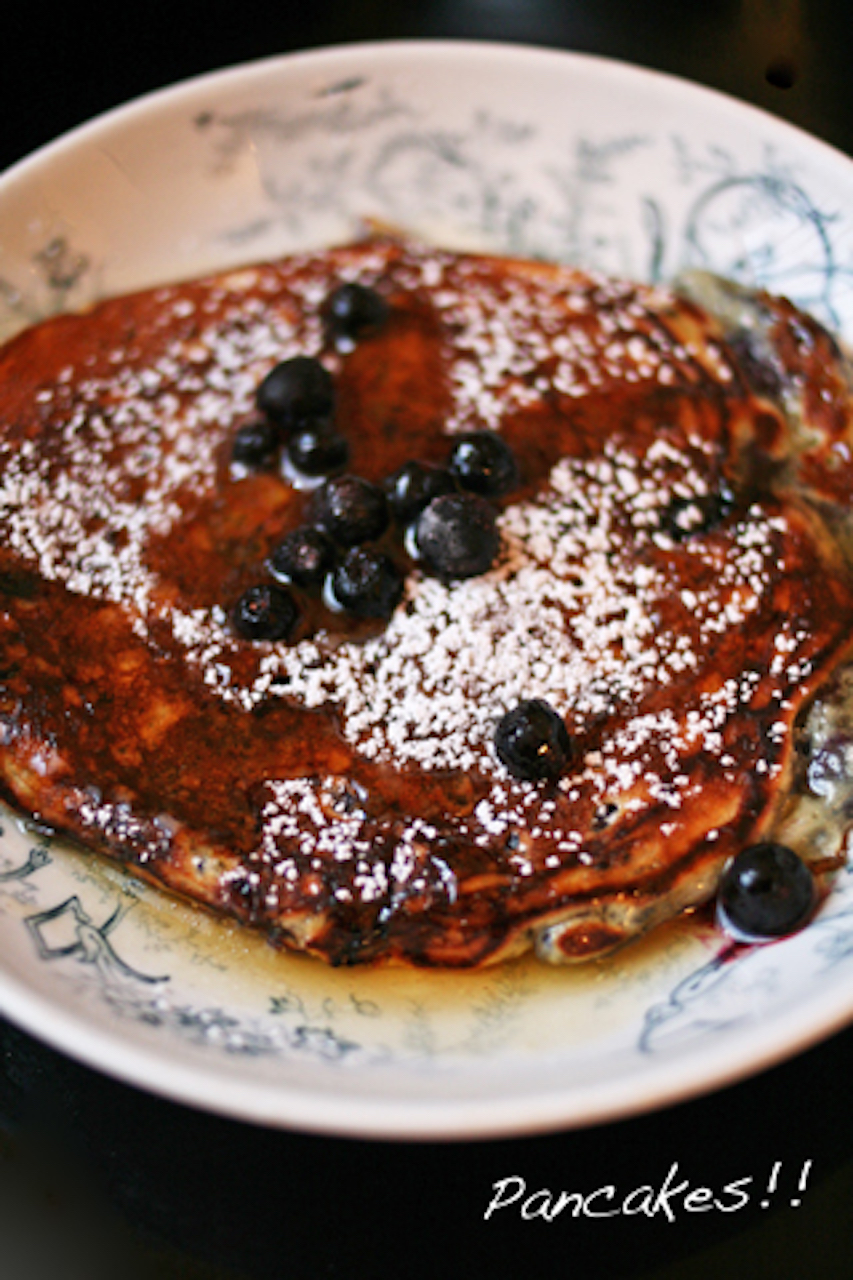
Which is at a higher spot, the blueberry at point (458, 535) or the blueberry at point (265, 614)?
the blueberry at point (458, 535)

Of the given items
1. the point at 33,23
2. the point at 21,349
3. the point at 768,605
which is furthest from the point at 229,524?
the point at 33,23

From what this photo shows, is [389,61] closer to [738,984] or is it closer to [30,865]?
[30,865]

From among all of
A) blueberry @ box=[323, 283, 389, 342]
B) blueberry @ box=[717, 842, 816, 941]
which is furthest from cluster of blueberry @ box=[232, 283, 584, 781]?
blueberry @ box=[717, 842, 816, 941]

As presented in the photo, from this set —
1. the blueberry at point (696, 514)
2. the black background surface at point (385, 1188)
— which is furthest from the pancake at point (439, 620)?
the black background surface at point (385, 1188)

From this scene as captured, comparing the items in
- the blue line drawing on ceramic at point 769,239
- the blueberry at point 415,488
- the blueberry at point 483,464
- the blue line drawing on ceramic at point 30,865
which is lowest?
the blue line drawing on ceramic at point 30,865

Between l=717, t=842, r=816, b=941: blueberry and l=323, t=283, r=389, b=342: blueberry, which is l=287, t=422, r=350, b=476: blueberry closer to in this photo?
l=323, t=283, r=389, b=342: blueberry

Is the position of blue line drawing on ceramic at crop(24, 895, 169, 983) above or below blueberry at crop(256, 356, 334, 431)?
below

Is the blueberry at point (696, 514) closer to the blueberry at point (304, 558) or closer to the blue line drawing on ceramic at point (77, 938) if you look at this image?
the blueberry at point (304, 558)
